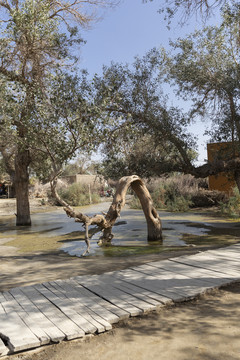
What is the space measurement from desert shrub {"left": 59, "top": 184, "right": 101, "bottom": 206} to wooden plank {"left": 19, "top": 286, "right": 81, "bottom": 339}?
2074 cm

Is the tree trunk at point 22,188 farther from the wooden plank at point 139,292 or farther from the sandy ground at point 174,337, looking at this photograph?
the sandy ground at point 174,337

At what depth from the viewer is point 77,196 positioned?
2586 cm

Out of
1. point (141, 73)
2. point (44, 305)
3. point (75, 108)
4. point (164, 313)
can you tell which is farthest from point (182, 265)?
point (141, 73)

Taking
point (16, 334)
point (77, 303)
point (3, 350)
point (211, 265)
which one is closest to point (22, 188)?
point (211, 265)

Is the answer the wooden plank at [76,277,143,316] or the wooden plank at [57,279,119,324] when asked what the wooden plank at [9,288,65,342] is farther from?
the wooden plank at [76,277,143,316]

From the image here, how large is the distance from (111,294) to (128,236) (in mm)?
6464

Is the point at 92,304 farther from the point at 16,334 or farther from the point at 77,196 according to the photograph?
the point at 77,196

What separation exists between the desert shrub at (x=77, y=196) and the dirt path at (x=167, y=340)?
851 inches

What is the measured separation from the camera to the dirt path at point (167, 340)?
118 inches


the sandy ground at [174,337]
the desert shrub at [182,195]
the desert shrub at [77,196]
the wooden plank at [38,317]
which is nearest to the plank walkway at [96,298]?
the wooden plank at [38,317]

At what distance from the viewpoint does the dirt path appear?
299 cm

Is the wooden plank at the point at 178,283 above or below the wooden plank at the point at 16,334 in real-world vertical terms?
above

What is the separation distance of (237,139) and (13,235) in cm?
834

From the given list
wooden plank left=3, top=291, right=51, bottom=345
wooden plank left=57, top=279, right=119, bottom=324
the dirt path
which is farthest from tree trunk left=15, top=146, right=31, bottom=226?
the dirt path
